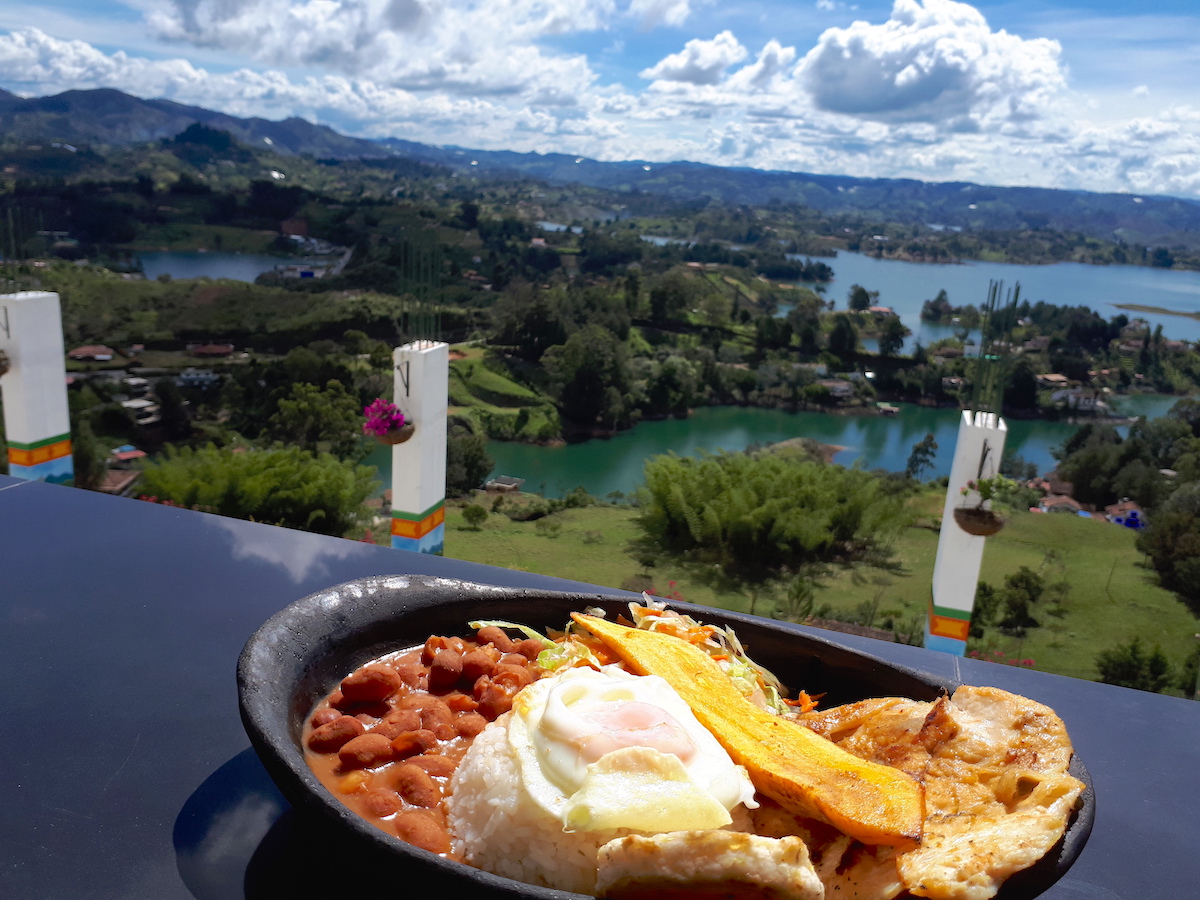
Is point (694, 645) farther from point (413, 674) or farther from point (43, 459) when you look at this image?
point (43, 459)

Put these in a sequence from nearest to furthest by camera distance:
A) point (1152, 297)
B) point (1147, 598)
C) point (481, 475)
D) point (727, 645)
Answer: point (727, 645), point (1147, 598), point (481, 475), point (1152, 297)

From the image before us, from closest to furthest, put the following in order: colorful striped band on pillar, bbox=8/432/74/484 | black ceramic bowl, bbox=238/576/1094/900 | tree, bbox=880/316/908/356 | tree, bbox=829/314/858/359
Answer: black ceramic bowl, bbox=238/576/1094/900 → colorful striped band on pillar, bbox=8/432/74/484 → tree, bbox=880/316/908/356 → tree, bbox=829/314/858/359

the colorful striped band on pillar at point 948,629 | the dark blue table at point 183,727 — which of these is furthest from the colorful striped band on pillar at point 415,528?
the dark blue table at point 183,727

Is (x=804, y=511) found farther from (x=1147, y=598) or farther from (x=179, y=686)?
(x=179, y=686)

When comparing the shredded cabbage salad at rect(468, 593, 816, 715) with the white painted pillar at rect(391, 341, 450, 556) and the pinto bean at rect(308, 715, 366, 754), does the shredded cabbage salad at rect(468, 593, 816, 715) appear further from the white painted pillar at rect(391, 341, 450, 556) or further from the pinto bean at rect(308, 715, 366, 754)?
the white painted pillar at rect(391, 341, 450, 556)

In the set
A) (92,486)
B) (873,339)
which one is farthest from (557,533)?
(873,339)

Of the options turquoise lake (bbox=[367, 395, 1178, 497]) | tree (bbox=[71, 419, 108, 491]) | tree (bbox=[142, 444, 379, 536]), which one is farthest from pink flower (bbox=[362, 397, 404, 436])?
turquoise lake (bbox=[367, 395, 1178, 497])
